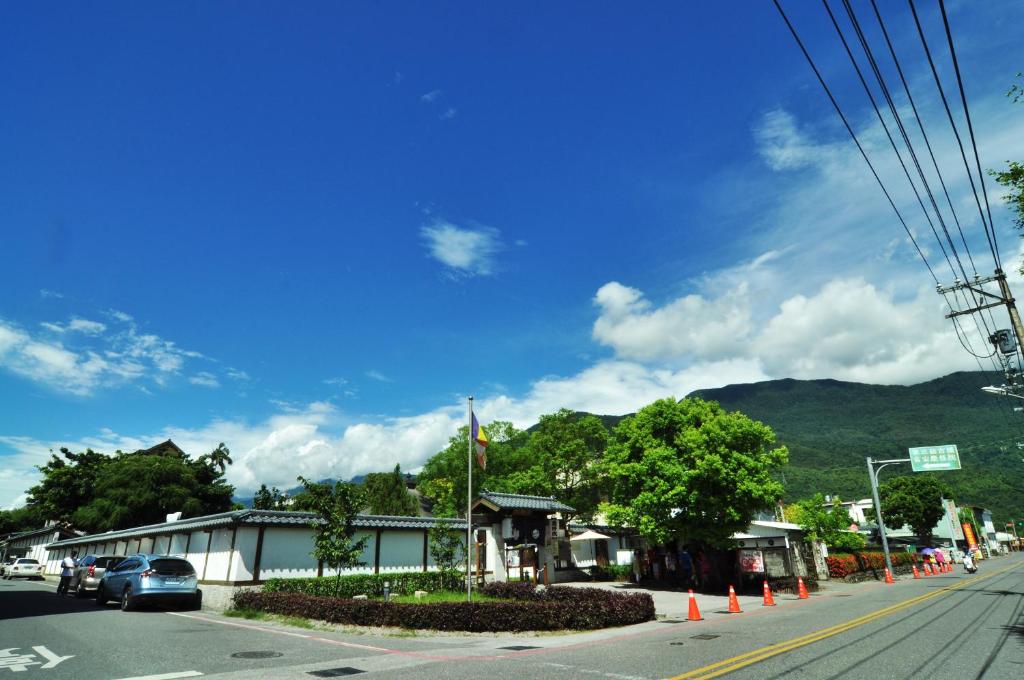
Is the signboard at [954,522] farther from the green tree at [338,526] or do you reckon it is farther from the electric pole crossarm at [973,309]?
the green tree at [338,526]

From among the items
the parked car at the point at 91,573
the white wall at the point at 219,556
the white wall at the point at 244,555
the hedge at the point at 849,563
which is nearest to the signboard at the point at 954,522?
the hedge at the point at 849,563

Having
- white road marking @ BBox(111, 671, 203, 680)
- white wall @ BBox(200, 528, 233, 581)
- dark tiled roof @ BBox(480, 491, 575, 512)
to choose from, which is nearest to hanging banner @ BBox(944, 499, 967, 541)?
dark tiled roof @ BBox(480, 491, 575, 512)

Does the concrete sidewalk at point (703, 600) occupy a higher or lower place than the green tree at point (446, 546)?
lower

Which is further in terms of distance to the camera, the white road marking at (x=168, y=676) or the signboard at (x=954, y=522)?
the signboard at (x=954, y=522)

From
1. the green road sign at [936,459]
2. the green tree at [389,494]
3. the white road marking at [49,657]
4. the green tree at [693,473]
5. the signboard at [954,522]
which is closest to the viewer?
the white road marking at [49,657]

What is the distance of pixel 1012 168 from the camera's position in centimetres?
1503

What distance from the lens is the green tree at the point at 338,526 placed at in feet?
61.2

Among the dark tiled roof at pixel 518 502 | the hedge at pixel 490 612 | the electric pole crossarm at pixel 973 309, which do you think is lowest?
the hedge at pixel 490 612

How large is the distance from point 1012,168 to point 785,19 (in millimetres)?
13356

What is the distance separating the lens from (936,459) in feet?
108

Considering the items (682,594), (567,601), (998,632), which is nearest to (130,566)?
(567,601)

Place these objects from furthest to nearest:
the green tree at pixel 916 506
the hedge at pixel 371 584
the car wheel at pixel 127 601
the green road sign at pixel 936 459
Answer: the green tree at pixel 916 506 → the green road sign at pixel 936 459 → the hedge at pixel 371 584 → the car wheel at pixel 127 601

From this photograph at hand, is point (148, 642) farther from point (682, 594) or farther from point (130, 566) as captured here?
point (682, 594)

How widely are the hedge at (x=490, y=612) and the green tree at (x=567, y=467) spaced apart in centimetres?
3122
